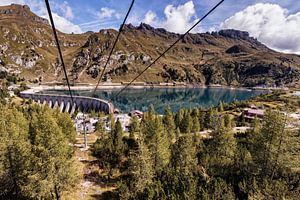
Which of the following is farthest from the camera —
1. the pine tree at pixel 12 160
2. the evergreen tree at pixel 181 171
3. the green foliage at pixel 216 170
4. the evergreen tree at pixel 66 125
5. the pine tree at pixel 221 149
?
the evergreen tree at pixel 66 125

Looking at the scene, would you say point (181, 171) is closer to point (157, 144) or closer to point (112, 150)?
point (157, 144)

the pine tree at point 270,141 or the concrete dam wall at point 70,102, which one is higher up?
the pine tree at point 270,141

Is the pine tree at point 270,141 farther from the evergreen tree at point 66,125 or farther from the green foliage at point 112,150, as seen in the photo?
the evergreen tree at point 66,125

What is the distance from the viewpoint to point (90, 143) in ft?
174

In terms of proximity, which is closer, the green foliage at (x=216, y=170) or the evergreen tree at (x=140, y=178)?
the green foliage at (x=216, y=170)

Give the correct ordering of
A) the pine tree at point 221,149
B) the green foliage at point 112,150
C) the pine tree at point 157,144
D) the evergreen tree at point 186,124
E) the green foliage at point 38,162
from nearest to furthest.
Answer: the green foliage at point 38,162
the pine tree at point 221,149
the pine tree at point 157,144
the green foliage at point 112,150
the evergreen tree at point 186,124

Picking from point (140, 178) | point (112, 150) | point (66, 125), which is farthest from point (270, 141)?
point (66, 125)

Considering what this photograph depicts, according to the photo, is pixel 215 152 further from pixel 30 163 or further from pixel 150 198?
pixel 30 163

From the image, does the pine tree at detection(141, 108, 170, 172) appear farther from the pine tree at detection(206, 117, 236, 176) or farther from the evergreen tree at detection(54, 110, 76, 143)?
the evergreen tree at detection(54, 110, 76, 143)

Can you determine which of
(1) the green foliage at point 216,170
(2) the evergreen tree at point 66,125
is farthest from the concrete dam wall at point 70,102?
(1) the green foliage at point 216,170

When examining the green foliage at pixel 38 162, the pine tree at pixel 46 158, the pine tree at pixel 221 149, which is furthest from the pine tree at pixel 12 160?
the pine tree at pixel 221 149

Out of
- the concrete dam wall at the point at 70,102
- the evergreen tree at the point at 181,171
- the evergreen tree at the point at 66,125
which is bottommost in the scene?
the concrete dam wall at the point at 70,102

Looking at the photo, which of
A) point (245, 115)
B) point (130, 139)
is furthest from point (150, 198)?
point (245, 115)

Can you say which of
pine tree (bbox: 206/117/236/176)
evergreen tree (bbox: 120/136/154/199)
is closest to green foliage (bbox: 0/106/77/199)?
evergreen tree (bbox: 120/136/154/199)
